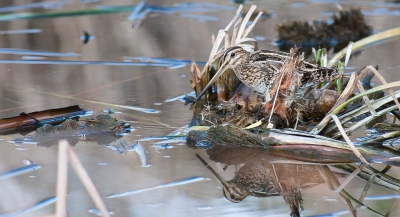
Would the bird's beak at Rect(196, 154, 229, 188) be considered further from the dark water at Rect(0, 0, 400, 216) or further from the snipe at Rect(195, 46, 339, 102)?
the snipe at Rect(195, 46, 339, 102)

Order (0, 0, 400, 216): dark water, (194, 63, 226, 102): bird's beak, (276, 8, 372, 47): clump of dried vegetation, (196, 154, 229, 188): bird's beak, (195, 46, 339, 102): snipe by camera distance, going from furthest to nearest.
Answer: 1. (276, 8, 372, 47): clump of dried vegetation
2. (194, 63, 226, 102): bird's beak
3. (195, 46, 339, 102): snipe
4. (196, 154, 229, 188): bird's beak
5. (0, 0, 400, 216): dark water

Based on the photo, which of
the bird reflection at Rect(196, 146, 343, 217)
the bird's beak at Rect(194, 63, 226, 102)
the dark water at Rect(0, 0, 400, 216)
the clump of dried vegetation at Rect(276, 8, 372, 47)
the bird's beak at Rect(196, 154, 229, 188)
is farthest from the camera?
the clump of dried vegetation at Rect(276, 8, 372, 47)

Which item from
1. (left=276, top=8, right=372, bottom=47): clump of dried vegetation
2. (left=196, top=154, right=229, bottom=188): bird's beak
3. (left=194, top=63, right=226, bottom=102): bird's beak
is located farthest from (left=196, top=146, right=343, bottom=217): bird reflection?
(left=276, top=8, right=372, bottom=47): clump of dried vegetation

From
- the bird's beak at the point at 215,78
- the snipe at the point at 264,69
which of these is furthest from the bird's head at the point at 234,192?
the bird's beak at the point at 215,78

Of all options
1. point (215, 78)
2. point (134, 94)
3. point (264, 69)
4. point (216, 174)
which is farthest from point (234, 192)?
point (134, 94)

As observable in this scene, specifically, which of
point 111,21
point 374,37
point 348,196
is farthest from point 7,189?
point 111,21

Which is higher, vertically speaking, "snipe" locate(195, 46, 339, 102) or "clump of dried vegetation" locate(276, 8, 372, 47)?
"snipe" locate(195, 46, 339, 102)

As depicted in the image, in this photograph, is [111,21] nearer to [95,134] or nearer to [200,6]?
[200,6]

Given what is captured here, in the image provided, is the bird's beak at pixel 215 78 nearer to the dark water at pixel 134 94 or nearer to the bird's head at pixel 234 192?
the dark water at pixel 134 94
